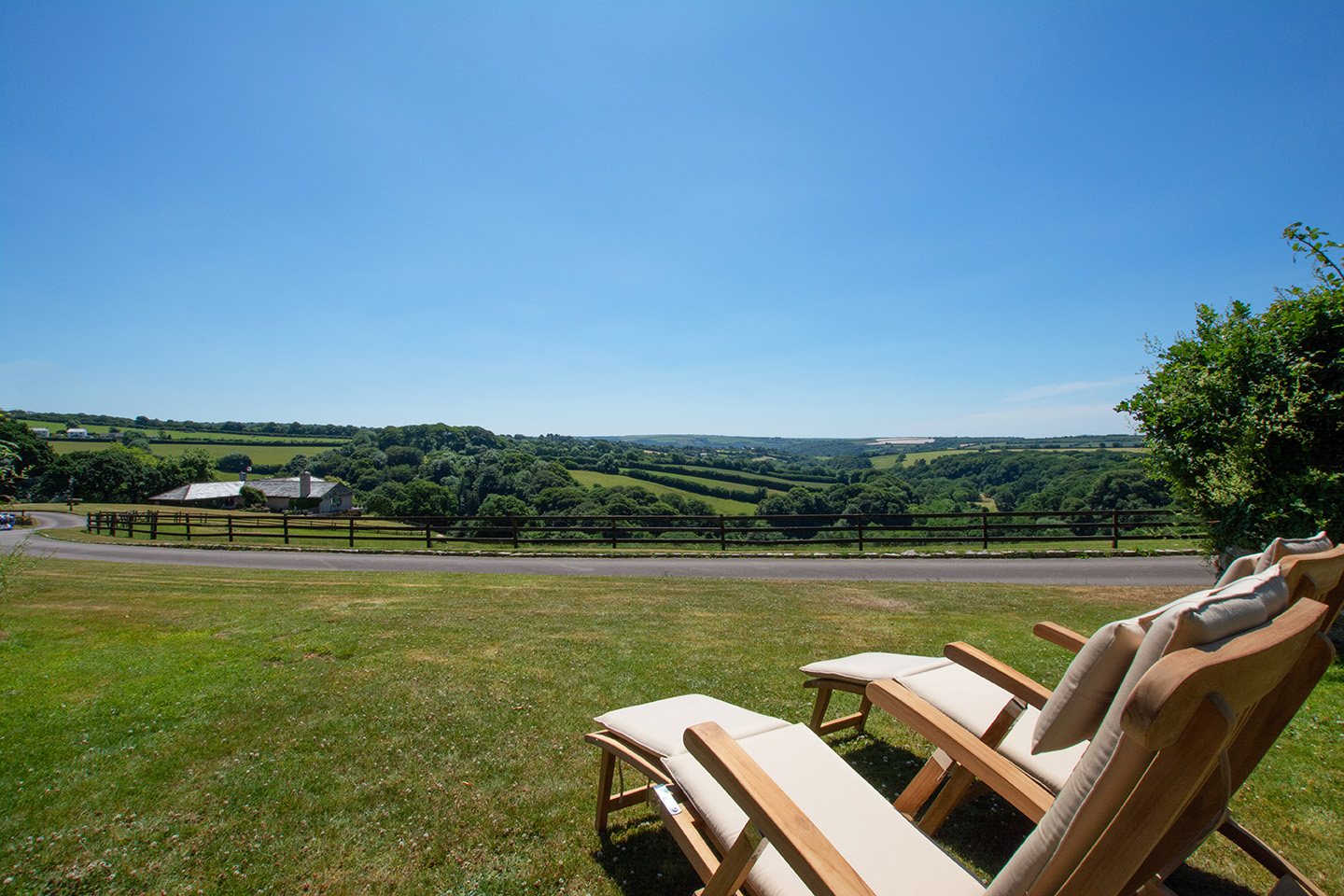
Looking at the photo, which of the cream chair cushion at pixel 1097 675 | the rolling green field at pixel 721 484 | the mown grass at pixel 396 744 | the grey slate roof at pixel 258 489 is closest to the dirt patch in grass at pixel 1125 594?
the mown grass at pixel 396 744

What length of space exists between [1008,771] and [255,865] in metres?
2.95

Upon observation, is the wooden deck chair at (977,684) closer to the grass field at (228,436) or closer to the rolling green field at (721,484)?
the rolling green field at (721,484)

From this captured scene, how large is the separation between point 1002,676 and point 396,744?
10.7 feet

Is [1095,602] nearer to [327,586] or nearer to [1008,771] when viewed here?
[1008,771]

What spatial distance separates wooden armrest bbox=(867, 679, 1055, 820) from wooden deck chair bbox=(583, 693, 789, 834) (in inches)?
19.3

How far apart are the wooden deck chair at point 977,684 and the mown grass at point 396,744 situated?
1.80 feet

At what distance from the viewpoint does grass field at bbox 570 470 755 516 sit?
4714 centimetres

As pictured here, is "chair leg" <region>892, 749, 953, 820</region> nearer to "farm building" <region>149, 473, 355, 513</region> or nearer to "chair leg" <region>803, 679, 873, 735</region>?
"chair leg" <region>803, 679, 873, 735</region>

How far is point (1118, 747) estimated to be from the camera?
44.6 inches

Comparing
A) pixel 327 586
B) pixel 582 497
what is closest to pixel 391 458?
pixel 582 497

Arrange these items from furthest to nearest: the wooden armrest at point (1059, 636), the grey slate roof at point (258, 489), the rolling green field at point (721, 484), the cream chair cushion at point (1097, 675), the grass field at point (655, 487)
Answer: the grey slate roof at point (258, 489) → the rolling green field at point (721, 484) → the grass field at point (655, 487) → the wooden armrest at point (1059, 636) → the cream chair cushion at point (1097, 675)

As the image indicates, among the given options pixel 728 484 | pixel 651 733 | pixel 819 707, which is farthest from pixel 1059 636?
pixel 728 484

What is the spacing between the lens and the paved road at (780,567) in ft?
33.2

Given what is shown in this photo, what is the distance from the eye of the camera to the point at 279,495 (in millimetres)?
54219
